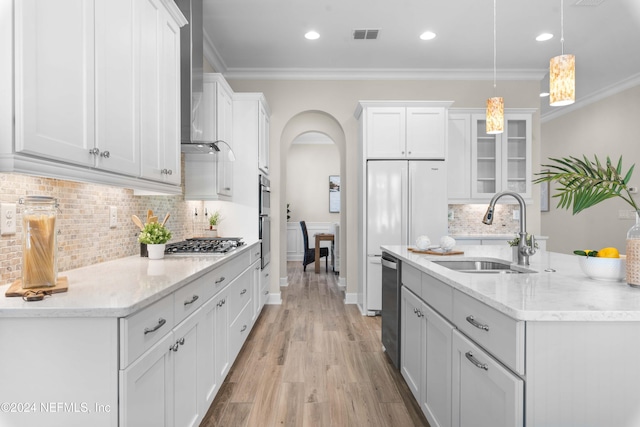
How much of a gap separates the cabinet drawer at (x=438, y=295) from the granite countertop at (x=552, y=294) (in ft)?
0.21

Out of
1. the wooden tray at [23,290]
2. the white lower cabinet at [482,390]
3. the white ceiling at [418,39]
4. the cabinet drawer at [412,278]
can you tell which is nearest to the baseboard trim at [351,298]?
the cabinet drawer at [412,278]

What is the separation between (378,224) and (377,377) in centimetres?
195

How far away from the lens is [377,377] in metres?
2.64

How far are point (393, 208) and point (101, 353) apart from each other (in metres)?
3.52

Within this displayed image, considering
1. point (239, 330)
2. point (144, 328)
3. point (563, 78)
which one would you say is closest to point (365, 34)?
point (563, 78)

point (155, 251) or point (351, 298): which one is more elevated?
point (155, 251)

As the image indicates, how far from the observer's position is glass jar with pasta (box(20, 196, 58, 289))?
126 cm

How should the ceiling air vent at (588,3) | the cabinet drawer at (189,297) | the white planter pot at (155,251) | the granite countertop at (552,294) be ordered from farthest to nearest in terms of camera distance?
the ceiling air vent at (588,3), the white planter pot at (155,251), the cabinet drawer at (189,297), the granite countertop at (552,294)

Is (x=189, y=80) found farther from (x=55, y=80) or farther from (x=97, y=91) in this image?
(x=55, y=80)

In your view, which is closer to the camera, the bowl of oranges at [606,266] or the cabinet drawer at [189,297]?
the bowl of oranges at [606,266]

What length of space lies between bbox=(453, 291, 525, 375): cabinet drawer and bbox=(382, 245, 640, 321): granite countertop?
46 millimetres

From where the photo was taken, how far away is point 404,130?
4285 mm

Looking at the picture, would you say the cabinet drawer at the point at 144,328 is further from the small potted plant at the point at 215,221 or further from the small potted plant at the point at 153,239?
the small potted plant at the point at 215,221

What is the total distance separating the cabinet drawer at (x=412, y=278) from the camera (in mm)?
2104
